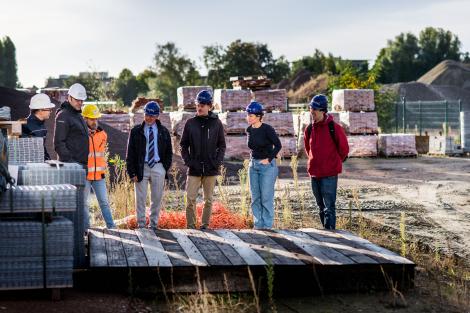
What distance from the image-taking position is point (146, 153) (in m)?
9.78

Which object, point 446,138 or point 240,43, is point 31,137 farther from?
point 240,43

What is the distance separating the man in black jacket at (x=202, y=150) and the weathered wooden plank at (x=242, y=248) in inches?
43.0

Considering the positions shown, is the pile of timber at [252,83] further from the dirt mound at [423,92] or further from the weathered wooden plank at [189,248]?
the dirt mound at [423,92]

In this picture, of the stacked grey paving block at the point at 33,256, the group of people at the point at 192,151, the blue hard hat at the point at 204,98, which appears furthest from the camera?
the blue hard hat at the point at 204,98

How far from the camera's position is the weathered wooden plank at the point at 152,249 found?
735cm

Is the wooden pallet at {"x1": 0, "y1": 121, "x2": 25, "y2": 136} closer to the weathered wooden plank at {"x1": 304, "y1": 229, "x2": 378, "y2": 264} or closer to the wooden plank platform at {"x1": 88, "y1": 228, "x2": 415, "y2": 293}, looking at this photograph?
the wooden plank platform at {"x1": 88, "y1": 228, "x2": 415, "y2": 293}

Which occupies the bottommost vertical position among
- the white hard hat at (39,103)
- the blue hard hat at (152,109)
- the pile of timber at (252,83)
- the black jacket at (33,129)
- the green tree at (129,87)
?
the black jacket at (33,129)

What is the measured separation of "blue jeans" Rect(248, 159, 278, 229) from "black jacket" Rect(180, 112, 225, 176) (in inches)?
20.5

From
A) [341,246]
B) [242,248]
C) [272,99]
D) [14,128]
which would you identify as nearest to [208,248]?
[242,248]

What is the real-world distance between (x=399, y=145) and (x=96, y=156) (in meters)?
17.0

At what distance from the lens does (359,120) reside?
25.5m

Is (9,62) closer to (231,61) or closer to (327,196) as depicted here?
(231,61)

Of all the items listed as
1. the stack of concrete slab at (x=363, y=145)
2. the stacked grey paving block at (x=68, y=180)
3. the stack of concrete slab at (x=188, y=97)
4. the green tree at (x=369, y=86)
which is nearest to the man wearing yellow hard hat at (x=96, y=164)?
the stacked grey paving block at (x=68, y=180)

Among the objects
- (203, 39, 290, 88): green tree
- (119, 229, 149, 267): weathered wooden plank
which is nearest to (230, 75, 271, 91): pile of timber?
(119, 229, 149, 267): weathered wooden plank
